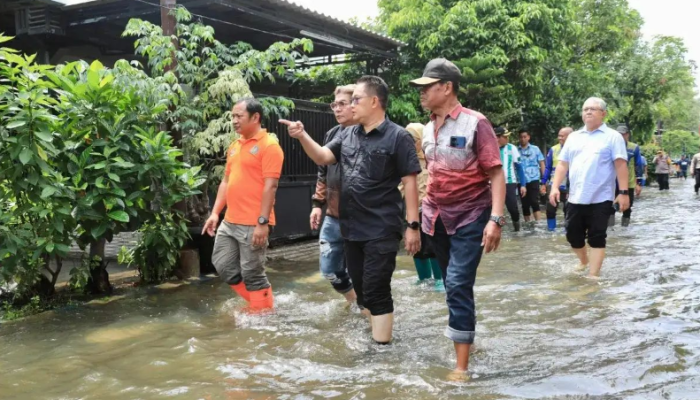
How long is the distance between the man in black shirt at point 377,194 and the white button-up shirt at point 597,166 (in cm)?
283

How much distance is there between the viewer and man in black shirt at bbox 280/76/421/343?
163 inches

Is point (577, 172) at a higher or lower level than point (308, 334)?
higher

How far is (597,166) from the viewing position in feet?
20.6

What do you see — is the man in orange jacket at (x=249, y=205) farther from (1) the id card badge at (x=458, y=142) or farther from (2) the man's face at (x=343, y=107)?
(1) the id card badge at (x=458, y=142)

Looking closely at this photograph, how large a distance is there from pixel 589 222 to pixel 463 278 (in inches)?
124

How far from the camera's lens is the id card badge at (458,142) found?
3873mm

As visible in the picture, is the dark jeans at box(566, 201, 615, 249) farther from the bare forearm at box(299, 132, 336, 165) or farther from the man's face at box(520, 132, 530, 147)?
the man's face at box(520, 132, 530, 147)

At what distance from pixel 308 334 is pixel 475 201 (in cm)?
174

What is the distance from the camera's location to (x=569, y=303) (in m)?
5.57

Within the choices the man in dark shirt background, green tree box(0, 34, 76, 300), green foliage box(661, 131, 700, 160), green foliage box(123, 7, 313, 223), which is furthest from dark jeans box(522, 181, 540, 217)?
green foliage box(661, 131, 700, 160)

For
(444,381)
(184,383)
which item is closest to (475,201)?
(444,381)

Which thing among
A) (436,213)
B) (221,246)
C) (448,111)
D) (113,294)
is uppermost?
(448,111)

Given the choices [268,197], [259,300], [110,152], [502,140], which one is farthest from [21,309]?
[502,140]

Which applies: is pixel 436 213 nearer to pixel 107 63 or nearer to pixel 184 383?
pixel 184 383
